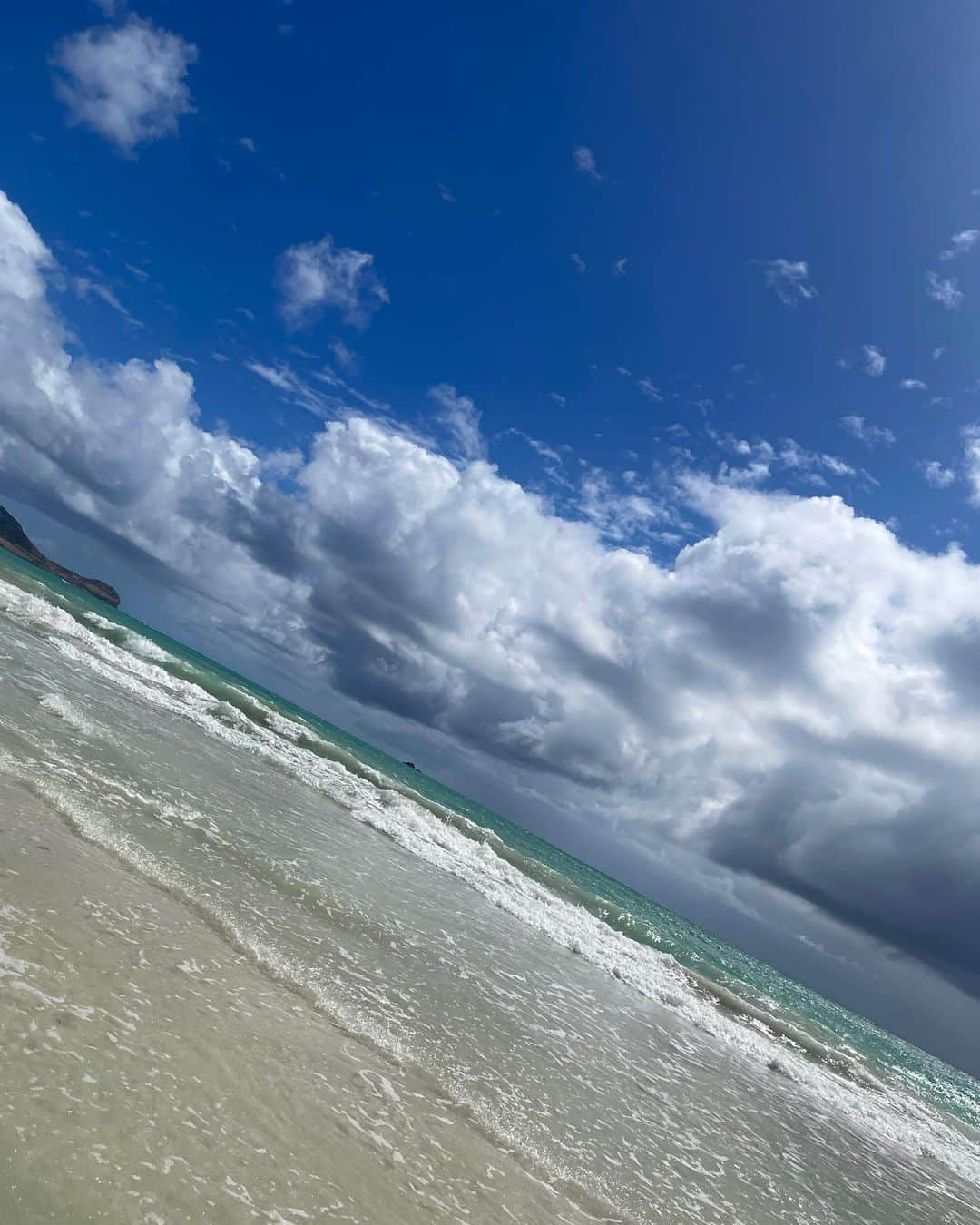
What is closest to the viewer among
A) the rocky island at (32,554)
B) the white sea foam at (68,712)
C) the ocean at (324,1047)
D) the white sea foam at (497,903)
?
the ocean at (324,1047)

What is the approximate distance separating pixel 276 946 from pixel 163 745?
1207 centimetres

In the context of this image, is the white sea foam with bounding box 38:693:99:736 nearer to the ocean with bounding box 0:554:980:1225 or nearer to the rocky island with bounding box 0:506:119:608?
the ocean with bounding box 0:554:980:1225

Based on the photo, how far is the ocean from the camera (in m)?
5.08

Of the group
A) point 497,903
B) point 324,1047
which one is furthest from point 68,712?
point 324,1047

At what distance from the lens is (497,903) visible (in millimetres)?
21625

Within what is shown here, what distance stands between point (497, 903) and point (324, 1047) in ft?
49.5

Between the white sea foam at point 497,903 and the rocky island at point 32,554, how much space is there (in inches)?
5369

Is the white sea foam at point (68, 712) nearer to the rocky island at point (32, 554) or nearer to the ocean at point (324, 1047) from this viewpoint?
the ocean at point (324, 1047)

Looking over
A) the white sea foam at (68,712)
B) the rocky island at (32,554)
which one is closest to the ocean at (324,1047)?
the white sea foam at (68,712)

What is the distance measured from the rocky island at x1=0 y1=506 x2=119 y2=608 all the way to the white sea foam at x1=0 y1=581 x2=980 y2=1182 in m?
136

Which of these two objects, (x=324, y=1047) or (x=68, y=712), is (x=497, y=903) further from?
(x=324, y=1047)

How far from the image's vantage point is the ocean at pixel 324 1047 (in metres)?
5.08

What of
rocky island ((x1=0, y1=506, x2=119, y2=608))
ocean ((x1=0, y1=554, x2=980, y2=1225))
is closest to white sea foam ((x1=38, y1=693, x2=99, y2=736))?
ocean ((x1=0, y1=554, x2=980, y2=1225))

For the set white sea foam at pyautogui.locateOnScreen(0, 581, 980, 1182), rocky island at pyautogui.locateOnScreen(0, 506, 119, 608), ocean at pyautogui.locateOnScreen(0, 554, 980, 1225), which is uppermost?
ocean at pyautogui.locateOnScreen(0, 554, 980, 1225)
